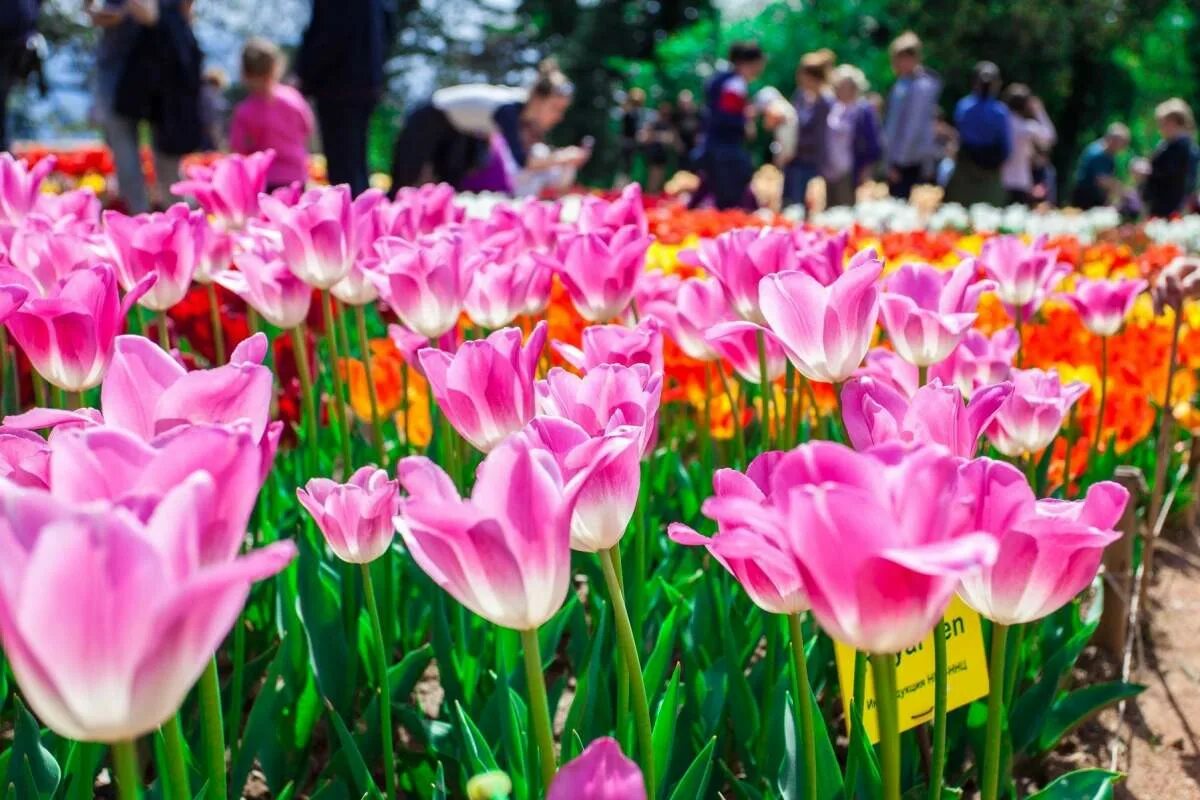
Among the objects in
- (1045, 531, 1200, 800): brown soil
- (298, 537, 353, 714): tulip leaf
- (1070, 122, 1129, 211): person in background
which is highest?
(298, 537, 353, 714): tulip leaf

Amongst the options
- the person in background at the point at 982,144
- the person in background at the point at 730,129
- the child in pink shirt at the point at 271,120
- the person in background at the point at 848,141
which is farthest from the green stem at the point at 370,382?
the person in background at the point at 982,144

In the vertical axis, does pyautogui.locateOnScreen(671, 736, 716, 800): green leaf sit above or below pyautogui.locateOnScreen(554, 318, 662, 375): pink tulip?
below

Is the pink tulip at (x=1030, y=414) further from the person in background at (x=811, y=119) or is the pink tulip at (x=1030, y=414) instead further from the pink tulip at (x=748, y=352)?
the person in background at (x=811, y=119)

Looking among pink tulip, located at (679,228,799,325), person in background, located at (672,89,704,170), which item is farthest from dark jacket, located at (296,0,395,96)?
person in background, located at (672,89,704,170)

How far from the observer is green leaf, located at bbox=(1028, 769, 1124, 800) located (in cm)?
110

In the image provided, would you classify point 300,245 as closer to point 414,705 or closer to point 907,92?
point 414,705

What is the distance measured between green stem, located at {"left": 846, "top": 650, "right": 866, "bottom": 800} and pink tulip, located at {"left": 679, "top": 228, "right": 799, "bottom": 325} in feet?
1.54

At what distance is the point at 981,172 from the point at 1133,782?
8.00m

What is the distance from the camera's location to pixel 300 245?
1.62 meters

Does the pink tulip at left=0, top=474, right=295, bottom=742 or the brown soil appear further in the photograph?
the brown soil

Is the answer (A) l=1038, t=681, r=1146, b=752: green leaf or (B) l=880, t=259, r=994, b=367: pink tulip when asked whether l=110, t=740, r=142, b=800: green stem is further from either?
(A) l=1038, t=681, r=1146, b=752: green leaf

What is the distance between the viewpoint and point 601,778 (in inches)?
23.5

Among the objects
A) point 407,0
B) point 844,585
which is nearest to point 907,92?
point 844,585

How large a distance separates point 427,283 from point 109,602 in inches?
40.9
